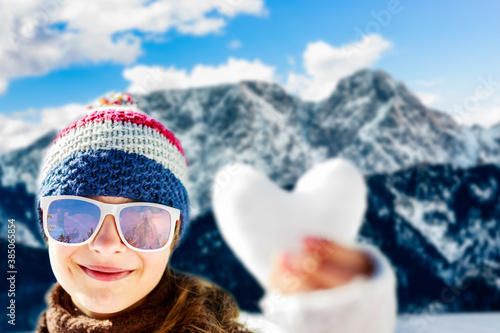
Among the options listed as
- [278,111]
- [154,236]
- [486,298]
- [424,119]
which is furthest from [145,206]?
[424,119]

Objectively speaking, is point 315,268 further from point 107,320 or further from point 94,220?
point 107,320

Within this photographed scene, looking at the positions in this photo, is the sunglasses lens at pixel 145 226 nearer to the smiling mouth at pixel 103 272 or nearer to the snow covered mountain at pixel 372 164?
the smiling mouth at pixel 103 272

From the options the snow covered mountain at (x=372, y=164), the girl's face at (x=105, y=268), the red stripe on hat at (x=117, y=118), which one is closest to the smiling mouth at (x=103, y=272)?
the girl's face at (x=105, y=268)

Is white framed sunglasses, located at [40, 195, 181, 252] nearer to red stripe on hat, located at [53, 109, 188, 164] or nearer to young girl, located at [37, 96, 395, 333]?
young girl, located at [37, 96, 395, 333]

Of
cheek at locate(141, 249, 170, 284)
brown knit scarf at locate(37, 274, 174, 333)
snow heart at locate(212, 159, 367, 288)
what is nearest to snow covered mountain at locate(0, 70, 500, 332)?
brown knit scarf at locate(37, 274, 174, 333)

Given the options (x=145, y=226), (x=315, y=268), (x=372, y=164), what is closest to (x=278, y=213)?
(x=315, y=268)

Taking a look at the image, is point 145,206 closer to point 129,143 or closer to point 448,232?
point 129,143
